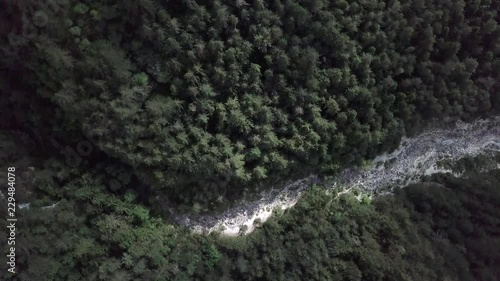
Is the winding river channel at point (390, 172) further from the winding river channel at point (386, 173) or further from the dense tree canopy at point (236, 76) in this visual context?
the dense tree canopy at point (236, 76)

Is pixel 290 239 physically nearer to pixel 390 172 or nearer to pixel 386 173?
pixel 386 173

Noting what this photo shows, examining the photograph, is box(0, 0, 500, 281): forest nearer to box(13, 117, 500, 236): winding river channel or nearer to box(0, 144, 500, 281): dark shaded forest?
box(0, 144, 500, 281): dark shaded forest

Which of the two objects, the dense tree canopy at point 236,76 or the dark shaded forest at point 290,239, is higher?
the dense tree canopy at point 236,76

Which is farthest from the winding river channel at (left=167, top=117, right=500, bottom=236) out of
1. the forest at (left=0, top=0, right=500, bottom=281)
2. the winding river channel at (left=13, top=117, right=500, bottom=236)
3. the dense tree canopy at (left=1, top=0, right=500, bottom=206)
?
the dense tree canopy at (left=1, top=0, right=500, bottom=206)

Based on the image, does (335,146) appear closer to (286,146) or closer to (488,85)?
(286,146)

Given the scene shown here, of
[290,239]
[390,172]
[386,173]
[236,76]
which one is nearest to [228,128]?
[236,76]

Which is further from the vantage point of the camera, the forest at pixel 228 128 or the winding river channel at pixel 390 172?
the winding river channel at pixel 390 172

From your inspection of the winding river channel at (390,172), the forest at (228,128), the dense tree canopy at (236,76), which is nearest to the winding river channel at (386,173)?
the winding river channel at (390,172)

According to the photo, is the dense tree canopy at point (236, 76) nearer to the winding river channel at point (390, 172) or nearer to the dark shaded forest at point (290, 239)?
the winding river channel at point (390, 172)
